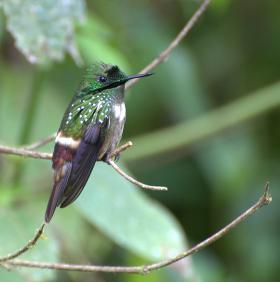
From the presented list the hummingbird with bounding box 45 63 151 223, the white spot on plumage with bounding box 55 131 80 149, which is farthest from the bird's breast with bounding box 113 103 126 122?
the white spot on plumage with bounding box 55 131 80 149

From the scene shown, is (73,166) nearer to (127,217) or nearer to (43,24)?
(43,24)

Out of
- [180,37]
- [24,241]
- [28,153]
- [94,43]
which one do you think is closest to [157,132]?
[94,43]

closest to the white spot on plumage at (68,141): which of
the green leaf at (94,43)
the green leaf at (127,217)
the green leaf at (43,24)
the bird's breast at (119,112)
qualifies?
the bird's breast at (119,112)

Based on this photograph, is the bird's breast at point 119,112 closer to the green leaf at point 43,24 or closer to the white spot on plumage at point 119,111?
the white spot on plumage at point 119,111

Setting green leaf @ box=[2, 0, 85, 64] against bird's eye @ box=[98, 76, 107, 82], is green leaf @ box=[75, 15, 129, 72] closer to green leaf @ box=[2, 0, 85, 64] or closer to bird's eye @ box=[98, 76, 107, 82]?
green leaf @ box=[2, 0, 85, 64]

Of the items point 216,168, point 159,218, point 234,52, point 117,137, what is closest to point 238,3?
point 234,52

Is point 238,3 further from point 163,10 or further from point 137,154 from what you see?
point 137,154

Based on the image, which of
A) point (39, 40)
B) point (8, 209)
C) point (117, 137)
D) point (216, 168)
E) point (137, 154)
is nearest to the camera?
point (117, 137)
